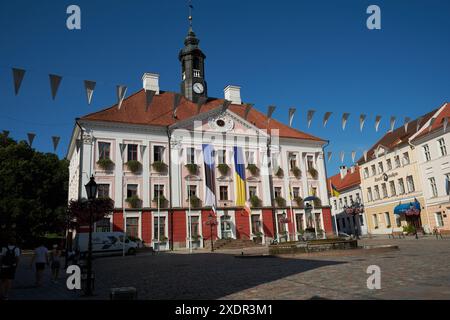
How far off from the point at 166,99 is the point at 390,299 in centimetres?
3622

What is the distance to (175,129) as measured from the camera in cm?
3659

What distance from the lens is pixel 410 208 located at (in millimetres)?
39969

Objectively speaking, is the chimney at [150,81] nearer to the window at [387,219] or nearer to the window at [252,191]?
the window at [252,191]

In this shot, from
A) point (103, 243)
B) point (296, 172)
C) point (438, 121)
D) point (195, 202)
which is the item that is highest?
point (438, 121)

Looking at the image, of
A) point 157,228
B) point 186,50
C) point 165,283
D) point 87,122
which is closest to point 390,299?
point 165,283

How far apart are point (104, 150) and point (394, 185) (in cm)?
3394

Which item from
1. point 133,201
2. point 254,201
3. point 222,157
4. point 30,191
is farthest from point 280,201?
point 30,191

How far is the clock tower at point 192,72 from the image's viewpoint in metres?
42.7

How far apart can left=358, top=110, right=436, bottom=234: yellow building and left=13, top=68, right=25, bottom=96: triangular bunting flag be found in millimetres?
35904

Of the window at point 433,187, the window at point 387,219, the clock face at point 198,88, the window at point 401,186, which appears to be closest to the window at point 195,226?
the clock face at point 198,88

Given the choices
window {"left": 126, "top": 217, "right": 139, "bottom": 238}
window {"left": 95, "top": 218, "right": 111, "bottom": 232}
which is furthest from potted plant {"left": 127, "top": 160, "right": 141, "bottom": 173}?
window {"left": 95, "top": 218, "right": 111, "bottom": 232}

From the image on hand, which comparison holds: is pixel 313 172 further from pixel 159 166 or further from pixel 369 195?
pixel 159 166

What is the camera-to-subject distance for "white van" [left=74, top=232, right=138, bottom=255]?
2862 cm
